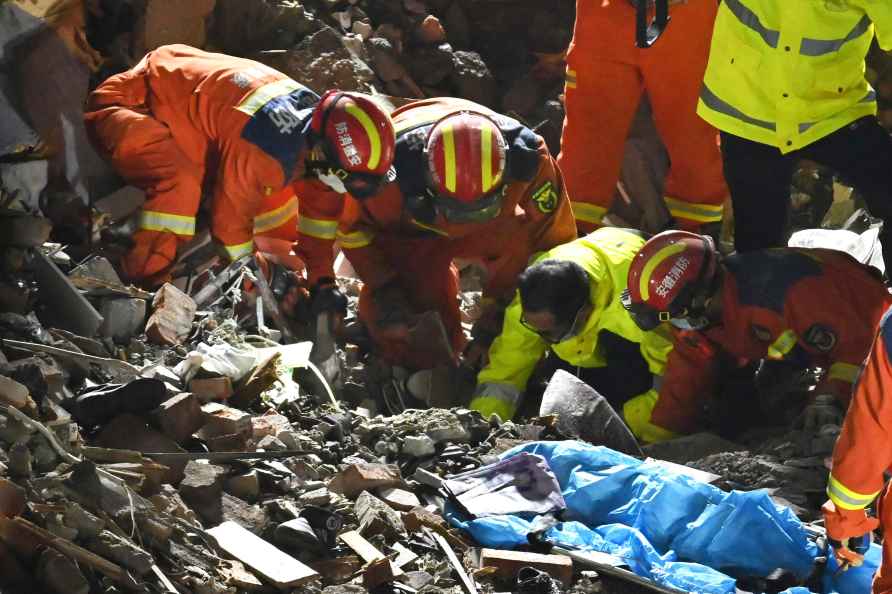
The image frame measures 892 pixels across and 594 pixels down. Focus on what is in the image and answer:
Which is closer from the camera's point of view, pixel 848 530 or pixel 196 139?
pixel 848 530

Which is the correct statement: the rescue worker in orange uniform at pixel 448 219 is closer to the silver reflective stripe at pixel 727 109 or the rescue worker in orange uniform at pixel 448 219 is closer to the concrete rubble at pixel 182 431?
the concrete rubble at pixel 182 431

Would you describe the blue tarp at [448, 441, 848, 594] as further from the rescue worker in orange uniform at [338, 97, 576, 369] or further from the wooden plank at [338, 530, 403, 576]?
the rescue worker in orange uniform at [338, 97, 576, 369]

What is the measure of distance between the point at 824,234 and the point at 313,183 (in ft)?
9.84

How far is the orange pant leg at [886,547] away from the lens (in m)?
3.89

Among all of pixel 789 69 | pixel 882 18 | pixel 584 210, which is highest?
pixel 882 18

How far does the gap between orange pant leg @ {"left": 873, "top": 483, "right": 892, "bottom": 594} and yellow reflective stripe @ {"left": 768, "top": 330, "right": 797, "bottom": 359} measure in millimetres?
2085

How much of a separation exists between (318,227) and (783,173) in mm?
2416

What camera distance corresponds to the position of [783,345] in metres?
6.09

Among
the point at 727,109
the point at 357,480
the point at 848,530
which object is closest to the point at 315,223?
the point at 727,109

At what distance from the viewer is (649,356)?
6680mm

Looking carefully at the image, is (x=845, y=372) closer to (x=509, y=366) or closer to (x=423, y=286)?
(x=509, y=366)

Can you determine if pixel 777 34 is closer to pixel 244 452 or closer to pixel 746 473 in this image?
pixel 746 473

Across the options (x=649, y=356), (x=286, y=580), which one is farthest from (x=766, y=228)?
(x=286, y=580)

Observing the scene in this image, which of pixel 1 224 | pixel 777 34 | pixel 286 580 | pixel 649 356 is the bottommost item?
pixel 649 356
